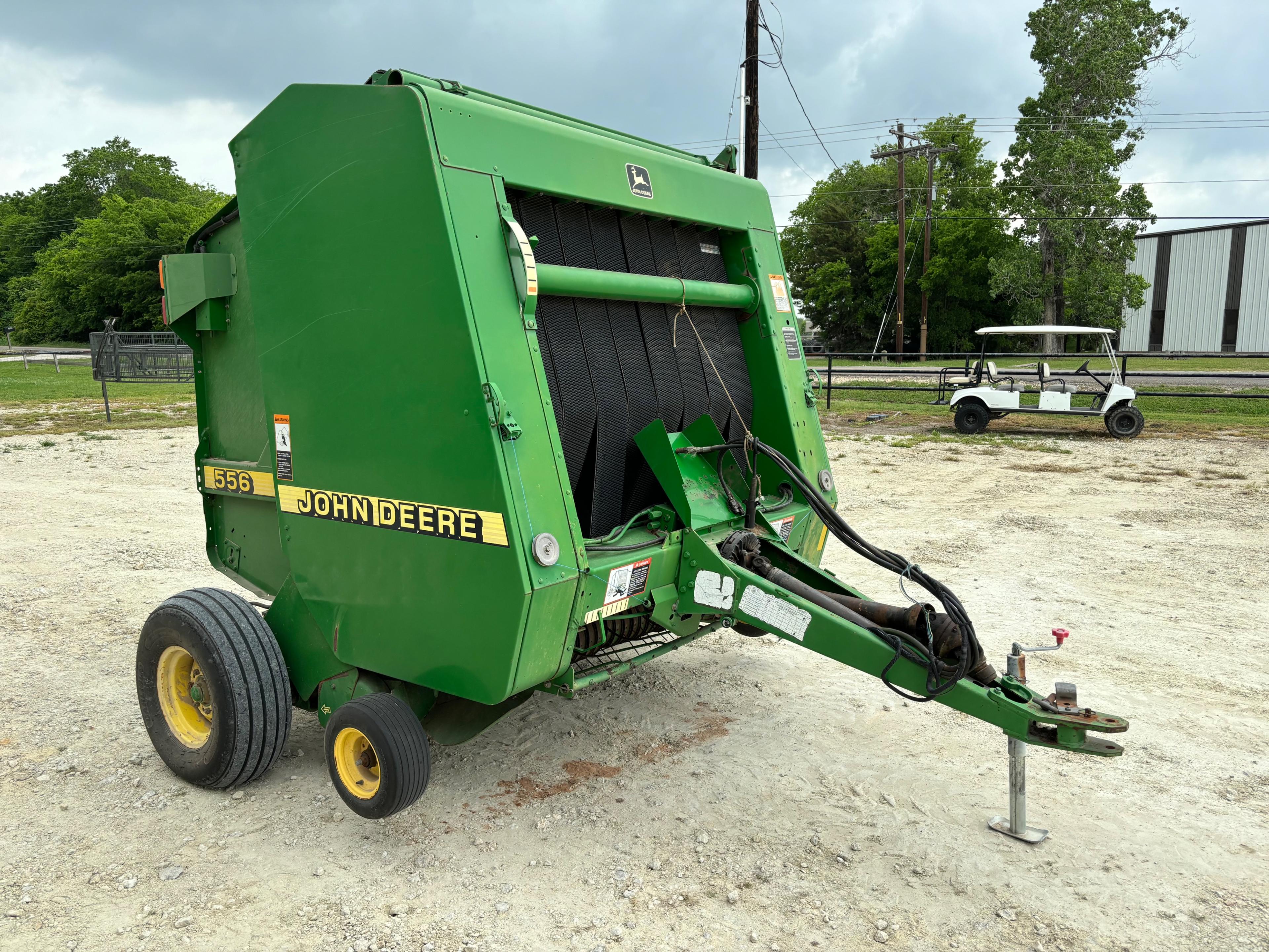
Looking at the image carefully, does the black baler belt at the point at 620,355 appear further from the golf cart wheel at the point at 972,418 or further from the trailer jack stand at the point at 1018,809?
the golf cart wheel at the point at 972,418

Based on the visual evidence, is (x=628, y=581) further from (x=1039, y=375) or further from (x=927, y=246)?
(x=927, y=246)

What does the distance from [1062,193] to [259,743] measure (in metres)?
33.5

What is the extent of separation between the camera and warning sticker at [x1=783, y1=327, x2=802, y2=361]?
14.2 ft

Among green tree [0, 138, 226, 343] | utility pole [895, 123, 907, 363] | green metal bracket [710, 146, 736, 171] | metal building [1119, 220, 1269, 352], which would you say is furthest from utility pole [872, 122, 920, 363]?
green tree [0, 138, 226, 343]

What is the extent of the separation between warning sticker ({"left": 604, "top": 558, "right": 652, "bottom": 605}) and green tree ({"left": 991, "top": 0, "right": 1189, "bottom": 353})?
31.2 metres

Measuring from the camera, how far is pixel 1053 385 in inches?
573

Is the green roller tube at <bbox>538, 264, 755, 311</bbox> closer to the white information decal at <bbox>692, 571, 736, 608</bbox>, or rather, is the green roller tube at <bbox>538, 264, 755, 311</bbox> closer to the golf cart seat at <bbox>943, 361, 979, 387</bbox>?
the white information decal at <bbox>692, 571, 736, 608</bbox>

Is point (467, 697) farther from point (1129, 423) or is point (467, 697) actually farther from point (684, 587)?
point (1129, 423)

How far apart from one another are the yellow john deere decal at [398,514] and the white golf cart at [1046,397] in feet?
39.8

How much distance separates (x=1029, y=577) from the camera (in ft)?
21.3

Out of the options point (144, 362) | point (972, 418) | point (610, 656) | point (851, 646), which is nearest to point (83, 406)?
point (144, 362)

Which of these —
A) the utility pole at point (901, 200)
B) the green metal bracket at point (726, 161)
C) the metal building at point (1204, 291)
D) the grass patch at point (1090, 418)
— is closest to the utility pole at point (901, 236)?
the utility pole at point (901, 200)

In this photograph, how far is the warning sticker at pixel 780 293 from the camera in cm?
434

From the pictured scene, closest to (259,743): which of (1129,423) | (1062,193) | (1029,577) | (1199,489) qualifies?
(1029,577)
